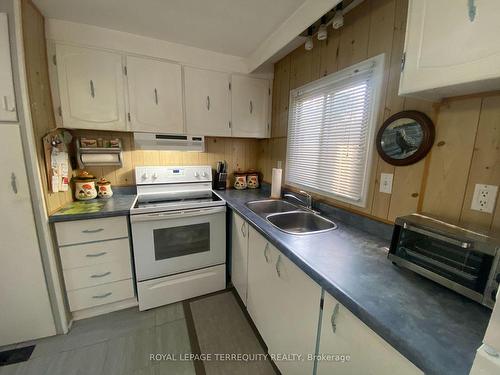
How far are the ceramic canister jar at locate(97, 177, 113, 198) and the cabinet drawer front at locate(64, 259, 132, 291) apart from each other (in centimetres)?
66

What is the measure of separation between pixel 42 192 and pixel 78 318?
1090 millimetres

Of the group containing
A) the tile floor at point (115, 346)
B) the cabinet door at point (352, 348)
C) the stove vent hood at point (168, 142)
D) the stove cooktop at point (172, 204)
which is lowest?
the tile floor at point (115, 346)

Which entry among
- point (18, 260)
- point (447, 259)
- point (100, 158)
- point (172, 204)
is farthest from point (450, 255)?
point (100, 158)

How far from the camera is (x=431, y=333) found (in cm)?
59

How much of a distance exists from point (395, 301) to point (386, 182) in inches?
28.3

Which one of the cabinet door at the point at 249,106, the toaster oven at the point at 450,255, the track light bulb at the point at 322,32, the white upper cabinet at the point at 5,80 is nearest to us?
the toaster oven at the point at 450,255

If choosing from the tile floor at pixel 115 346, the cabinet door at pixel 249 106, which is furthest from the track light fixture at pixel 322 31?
the tile floor at pixel 115 346

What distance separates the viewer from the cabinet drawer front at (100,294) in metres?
1.62

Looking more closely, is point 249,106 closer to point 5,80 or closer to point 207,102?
point 207,102

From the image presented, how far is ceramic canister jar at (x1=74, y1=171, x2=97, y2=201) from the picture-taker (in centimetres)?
182

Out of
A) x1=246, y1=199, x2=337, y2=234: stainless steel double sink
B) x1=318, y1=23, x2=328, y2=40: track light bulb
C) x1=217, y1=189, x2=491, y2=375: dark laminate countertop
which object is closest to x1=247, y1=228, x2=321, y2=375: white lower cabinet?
x1=217, y1=189, x2=491, y2=375: dark laminate countertop

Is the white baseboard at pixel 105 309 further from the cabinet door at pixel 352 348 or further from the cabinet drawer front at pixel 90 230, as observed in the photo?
the cabinet door at pixel 352 348

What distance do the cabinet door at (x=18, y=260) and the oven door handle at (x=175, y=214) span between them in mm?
617

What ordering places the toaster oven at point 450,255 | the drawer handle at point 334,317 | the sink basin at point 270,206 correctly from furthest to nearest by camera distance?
1. the sink basin at point 270,206
2. the drawer handle at point 334,317
3. the toaster oven at point 450,255
